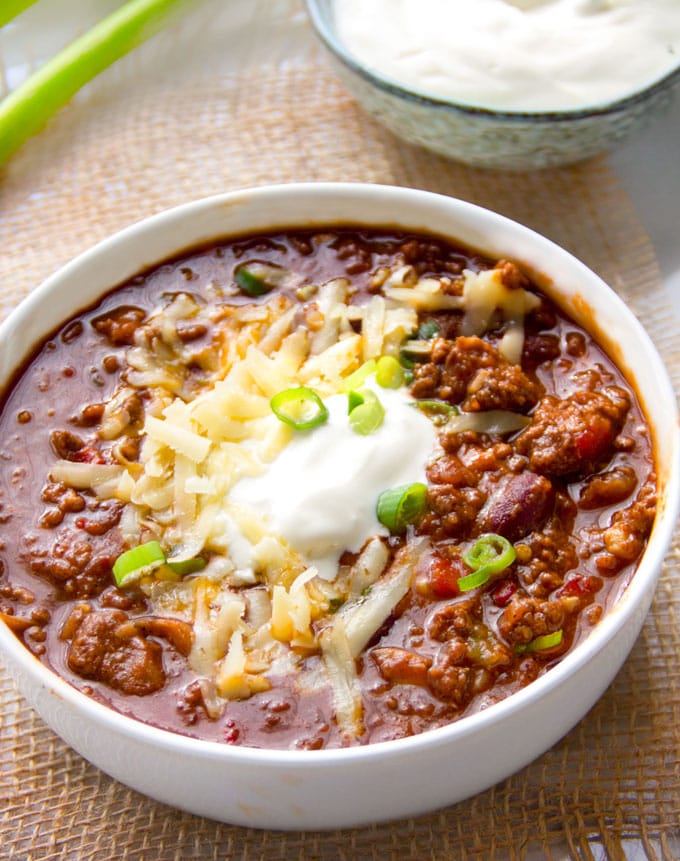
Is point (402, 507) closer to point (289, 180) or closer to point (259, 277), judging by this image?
point (259, 277)

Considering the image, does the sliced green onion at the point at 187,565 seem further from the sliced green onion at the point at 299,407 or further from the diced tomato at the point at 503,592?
the diced tomato at the point at 503,592

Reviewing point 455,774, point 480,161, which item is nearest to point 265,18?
Answer: point 480,161

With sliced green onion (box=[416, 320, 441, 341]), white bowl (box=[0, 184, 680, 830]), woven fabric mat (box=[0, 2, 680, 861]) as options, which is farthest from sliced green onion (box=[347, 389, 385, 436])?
woven fabric mat (box=[0, 2, 680, 861])

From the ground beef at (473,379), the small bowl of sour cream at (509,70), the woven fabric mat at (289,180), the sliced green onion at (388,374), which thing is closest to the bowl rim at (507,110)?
the small bowl of sour cream at (509,70)

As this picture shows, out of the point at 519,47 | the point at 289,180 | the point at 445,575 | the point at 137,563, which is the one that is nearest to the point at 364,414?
the point at 445,575

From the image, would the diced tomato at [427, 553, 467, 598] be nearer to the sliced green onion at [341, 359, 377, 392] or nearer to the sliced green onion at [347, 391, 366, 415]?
the sliced green onion at [347, 391, 366, 415]
